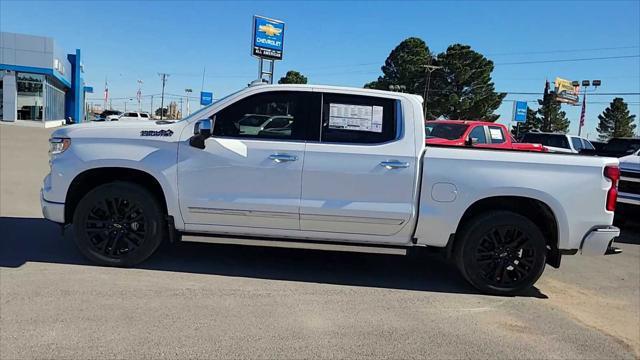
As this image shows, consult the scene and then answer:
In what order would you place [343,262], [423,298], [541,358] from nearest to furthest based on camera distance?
[541,358] → [423,298] → [343,262]

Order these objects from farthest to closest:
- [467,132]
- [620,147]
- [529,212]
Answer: [467,132] < [620,147] < [529,212]

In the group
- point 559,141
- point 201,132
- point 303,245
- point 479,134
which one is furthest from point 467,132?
point 201,132

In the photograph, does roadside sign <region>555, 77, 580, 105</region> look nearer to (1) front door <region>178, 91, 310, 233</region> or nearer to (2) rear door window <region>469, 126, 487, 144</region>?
(2) rear door window <region>469, 126, 487, 144</region>

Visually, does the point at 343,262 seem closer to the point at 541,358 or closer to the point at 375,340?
the point at 375,340

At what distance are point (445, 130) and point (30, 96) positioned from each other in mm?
35270

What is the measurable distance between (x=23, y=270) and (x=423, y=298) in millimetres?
3895

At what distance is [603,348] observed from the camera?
4.16 meters

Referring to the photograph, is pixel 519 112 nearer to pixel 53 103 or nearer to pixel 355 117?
pixel 53 103

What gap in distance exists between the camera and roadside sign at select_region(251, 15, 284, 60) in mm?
35781

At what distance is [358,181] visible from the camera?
5.00 metres

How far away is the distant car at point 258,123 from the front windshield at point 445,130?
32.8 feet

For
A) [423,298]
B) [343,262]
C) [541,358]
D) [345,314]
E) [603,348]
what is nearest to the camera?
[541,358]

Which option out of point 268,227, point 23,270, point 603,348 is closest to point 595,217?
point 603,348

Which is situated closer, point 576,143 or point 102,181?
point 102,181
